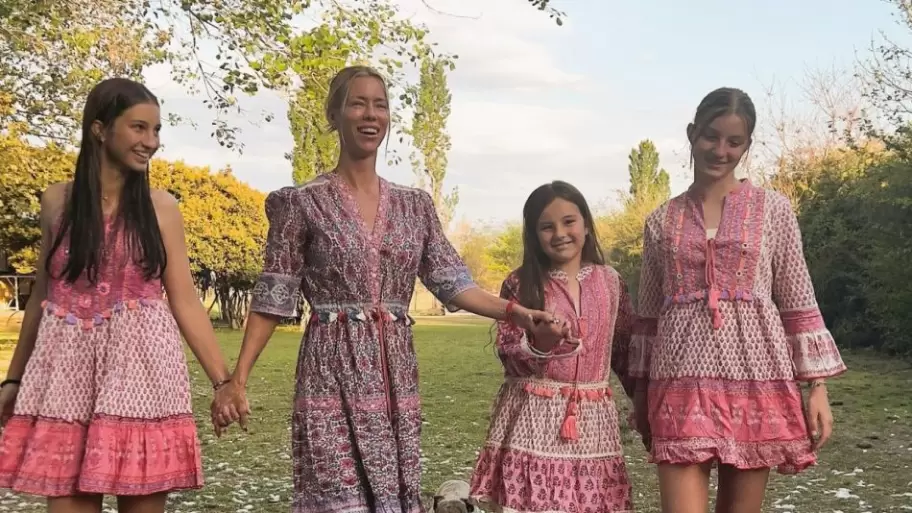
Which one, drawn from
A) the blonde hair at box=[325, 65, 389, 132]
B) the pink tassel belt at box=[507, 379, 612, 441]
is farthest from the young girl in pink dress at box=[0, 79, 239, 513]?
the pink tassel belt at box=[507, 379, 612, 441]

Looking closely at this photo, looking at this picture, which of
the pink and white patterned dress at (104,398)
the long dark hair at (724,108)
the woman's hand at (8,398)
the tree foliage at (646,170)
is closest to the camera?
the pink and white patterned dress at (104,398)

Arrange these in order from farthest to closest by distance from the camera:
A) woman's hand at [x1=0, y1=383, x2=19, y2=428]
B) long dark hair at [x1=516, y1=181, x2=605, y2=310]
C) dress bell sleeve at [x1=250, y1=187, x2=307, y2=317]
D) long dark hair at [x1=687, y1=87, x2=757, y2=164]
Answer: long dark hair at [x1=516, y1=181, x2=605, y2=310] → long dark hair at [x1=687, y1=87, x2=757, y2=164] → dress bell sleeve at [x1=250, y1=187, x2=307, y2=317] → woman's hand at [x1=0, y1=383, x2=19, y2=428]

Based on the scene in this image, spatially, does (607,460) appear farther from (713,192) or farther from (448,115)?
(448,115)

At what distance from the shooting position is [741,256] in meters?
3.04

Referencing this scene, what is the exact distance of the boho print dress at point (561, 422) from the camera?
3270mm

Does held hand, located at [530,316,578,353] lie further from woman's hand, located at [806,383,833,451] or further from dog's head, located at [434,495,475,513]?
dog's head, located at [434,495,475,513]

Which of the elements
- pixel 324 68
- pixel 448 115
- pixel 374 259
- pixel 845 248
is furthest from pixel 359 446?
pixel 448 115

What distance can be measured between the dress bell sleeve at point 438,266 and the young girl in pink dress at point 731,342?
70 cm

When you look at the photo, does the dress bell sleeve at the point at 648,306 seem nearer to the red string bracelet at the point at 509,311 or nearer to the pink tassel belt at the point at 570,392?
the pink tassel belt at the point at 570,392

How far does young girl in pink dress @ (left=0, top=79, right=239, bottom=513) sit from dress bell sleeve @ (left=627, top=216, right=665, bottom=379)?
151cm

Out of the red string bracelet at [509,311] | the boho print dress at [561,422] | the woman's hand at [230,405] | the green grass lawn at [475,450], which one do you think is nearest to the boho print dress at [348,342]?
the woman's hand at [230,405]

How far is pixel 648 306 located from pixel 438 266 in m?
0.77

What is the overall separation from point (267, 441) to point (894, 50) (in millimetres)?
11281

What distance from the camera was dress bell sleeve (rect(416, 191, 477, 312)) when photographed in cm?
310
